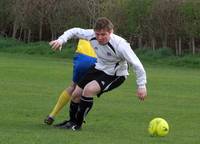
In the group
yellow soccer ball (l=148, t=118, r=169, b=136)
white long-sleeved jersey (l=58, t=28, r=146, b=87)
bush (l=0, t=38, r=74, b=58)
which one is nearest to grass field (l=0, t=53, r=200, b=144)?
yellow soccer ball (l=148, t=118, r=169, b=136)

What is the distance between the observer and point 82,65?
1076 centimetres

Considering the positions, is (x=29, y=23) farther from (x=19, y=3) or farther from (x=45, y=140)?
(x=45, y=140)

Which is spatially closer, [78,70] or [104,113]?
[78,70]

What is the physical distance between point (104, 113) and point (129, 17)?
31016 mm

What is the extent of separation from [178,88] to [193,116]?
856 centimetres

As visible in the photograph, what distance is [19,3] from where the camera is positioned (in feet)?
165

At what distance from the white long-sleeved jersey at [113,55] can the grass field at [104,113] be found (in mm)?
1003

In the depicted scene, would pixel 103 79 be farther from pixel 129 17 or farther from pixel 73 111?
pixel 129 17

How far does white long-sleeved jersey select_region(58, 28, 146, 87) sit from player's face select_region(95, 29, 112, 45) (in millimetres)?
122

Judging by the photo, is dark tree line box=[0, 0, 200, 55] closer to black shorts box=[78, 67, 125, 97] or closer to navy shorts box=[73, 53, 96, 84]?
navy shorts box=[73, 53, 96, 84]

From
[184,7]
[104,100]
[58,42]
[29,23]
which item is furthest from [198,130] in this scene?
[29,23]

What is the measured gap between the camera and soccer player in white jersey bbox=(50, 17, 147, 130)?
9555 mm

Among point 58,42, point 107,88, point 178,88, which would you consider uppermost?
point 58,42

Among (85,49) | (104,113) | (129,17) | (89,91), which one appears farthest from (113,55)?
(129,17)
